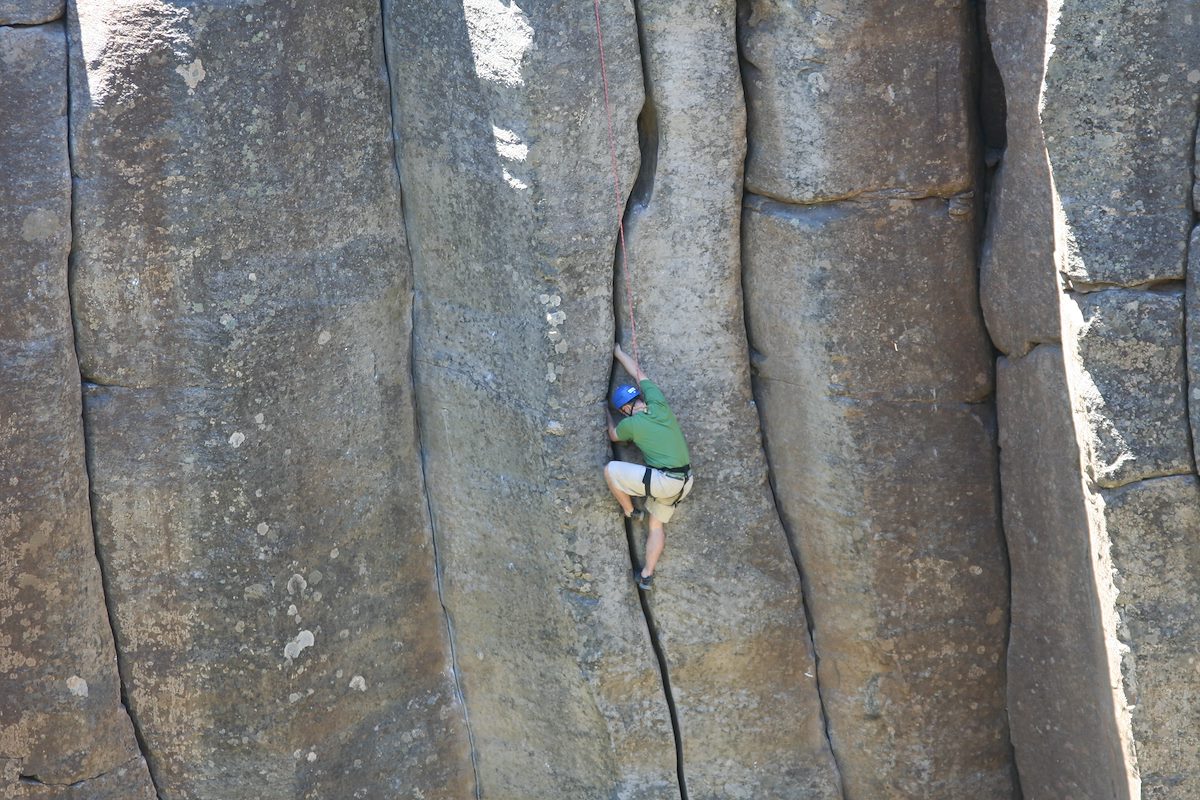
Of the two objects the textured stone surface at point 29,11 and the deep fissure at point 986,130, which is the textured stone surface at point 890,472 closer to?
the deep fissure at point 986,130

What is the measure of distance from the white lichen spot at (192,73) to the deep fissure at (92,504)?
50 cm

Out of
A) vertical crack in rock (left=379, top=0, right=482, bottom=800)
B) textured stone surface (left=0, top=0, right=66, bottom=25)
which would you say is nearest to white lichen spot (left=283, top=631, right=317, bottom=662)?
vertical crack in rock (left=379, top=0, right=482, bottom=800)

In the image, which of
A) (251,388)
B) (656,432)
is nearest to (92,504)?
(251,388)

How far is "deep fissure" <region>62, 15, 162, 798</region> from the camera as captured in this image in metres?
7.07

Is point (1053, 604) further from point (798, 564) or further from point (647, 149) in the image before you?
point (647, 149)

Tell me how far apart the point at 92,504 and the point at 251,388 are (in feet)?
3.09

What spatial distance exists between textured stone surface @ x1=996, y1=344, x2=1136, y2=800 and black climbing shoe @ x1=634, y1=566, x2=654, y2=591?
68.8 inches

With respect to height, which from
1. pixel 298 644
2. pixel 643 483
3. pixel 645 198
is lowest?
pixel 298 644

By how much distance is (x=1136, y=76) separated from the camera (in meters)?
6.05

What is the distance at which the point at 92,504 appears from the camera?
7445mm

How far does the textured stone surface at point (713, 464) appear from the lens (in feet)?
23.6

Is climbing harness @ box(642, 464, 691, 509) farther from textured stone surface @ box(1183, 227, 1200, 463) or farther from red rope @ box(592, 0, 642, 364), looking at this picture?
textured stone surface @ box(1183, 227, 1200, 463)

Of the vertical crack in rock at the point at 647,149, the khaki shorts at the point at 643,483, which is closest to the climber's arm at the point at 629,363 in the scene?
the khaki shorts at the point at 643,483

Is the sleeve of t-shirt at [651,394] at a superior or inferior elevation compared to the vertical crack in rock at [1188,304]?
inferior
